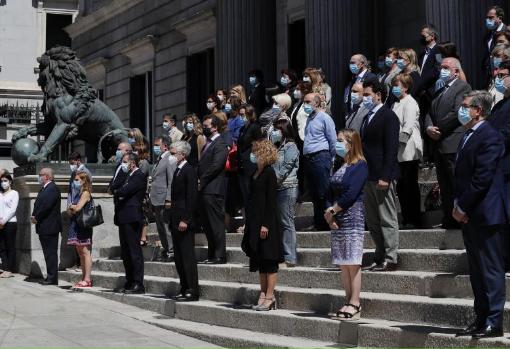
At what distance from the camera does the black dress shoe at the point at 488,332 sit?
769cm

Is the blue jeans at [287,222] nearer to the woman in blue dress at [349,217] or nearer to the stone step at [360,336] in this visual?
the stone step at [360,336]

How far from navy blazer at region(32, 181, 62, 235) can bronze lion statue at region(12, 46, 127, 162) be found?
6.05 feet

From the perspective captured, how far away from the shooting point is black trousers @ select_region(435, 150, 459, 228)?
10.2 meters

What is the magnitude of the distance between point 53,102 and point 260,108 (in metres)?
3.64

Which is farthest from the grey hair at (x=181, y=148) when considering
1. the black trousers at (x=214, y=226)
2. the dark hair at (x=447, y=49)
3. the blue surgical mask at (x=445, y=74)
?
the blue surgical mask at (x=445, y=74)

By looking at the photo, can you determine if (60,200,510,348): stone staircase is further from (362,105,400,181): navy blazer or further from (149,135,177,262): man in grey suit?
(149,135,177,262): man in grey suit

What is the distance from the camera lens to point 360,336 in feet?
29.1

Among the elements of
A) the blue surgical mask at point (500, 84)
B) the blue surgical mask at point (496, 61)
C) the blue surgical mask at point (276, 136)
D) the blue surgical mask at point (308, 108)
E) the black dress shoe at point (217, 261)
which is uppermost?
the blue surgical mask at point (496, 61)

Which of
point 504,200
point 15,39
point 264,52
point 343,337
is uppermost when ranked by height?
point 15,39

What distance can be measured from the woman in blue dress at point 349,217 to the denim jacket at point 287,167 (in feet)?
6.05

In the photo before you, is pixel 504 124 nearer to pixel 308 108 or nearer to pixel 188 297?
pixel 308 108

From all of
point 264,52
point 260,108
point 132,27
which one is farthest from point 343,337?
point 132,27

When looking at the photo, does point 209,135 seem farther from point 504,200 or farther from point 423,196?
point 504,200

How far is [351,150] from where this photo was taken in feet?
31.8
